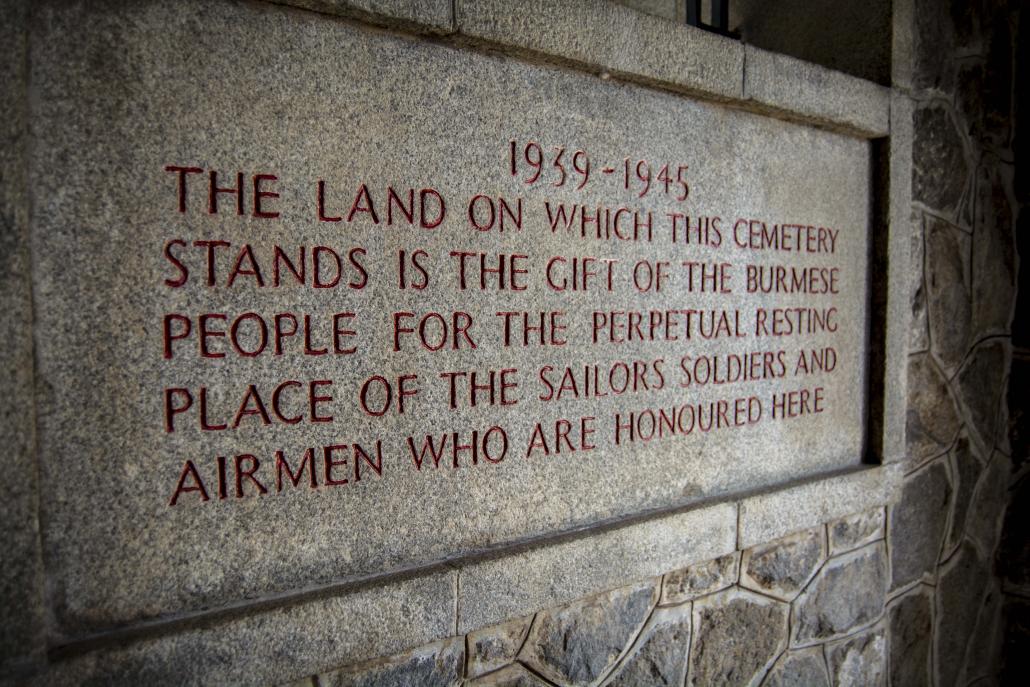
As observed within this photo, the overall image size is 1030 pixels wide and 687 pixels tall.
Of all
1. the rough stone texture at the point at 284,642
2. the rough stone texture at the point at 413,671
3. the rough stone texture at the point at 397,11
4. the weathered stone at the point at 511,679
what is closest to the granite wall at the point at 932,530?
the weathered stone at the point at 511,679

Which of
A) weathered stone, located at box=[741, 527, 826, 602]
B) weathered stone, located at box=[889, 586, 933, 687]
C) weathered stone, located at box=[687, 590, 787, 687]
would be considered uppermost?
weathered stone, located at box=[741, 527, 826, 602]

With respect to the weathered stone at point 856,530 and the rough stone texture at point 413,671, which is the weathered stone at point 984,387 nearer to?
the weathered stone at point 856,530

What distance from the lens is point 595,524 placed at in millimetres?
1985

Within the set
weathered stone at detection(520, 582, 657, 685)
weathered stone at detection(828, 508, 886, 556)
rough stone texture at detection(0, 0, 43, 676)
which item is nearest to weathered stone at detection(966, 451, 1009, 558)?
weathered stone at detection(828, 508, 886, 556)

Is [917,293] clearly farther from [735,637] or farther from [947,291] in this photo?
[735,637]

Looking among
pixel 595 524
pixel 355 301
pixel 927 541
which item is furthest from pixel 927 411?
pixel 355 301

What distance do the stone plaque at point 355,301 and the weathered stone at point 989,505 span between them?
1.69m

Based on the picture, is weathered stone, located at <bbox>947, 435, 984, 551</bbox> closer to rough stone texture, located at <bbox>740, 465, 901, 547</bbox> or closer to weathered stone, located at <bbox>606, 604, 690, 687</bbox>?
rough stone texture, located at <bbox>740, 465, 901, 547</bbox>

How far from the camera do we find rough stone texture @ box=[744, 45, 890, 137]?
220 cm

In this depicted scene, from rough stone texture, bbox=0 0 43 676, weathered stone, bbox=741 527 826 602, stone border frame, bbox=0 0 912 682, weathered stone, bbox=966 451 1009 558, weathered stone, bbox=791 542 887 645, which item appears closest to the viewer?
rough stone texture, bbox=0 0 43 676

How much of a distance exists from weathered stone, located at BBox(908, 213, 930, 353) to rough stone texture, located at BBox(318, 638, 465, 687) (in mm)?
2249

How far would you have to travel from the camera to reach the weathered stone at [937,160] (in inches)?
110

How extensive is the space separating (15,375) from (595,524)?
1465 mm

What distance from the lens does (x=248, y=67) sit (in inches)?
57.3
